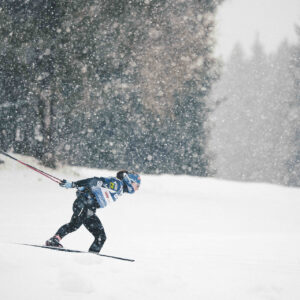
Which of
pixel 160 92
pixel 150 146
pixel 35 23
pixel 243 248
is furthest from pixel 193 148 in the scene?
pixel 243 248

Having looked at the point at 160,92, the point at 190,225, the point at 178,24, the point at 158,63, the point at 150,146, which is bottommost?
the point at 190,225

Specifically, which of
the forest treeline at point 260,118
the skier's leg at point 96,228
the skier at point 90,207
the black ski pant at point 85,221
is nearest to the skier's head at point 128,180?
the skier at point 90,207

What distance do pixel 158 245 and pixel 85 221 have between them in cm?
229

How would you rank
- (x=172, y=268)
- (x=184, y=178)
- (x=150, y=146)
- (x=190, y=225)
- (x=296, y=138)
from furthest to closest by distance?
(x=296, y=138) → (x=150, y=146) → (x=184, y=178) → (x=190, y=225) → (x=172, y=268)

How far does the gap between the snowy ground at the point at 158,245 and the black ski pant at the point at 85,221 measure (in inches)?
32.2

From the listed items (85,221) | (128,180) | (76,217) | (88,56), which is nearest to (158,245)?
(128,180)

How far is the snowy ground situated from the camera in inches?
160

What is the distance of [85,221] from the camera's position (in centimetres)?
577

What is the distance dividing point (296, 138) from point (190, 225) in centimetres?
3323

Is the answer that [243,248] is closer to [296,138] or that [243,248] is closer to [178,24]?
[178,24]

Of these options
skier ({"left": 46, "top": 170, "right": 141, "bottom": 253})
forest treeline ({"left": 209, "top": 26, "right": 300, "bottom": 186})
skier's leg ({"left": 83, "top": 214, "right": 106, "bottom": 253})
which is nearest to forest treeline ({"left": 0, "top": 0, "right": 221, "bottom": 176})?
skier ({"left": 46, "top": 170, "right": 141, "bottom": 253})

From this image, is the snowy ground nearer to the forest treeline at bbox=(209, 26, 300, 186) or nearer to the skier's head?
the skier's head

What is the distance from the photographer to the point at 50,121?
15555 mm

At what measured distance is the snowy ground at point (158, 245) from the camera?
406 centimetres
